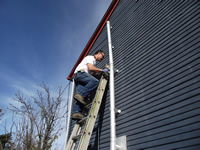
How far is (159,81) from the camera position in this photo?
3.25 metres

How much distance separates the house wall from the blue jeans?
0.71 m

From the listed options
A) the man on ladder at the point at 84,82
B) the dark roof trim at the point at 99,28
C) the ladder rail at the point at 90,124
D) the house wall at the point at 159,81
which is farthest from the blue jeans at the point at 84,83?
the dark roof trim at the point at 99,28

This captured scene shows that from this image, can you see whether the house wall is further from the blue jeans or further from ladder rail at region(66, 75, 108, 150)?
the blue jeans

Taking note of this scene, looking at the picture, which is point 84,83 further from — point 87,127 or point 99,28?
point 99,28

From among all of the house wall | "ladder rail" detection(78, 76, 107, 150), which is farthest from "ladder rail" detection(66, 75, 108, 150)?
the house wall

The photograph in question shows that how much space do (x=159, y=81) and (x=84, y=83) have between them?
6.02 feet

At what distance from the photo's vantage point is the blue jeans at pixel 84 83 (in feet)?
13.2

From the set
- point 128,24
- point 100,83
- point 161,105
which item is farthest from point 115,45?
point 161,105

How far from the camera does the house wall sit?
8.44 feet

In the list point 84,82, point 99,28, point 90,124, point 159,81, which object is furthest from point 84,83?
point 99,28

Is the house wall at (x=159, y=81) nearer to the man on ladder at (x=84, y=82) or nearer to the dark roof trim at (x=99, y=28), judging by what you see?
the man on ladder at (x=84, y=82)

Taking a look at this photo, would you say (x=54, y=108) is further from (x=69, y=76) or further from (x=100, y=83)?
(x=100, y=83)

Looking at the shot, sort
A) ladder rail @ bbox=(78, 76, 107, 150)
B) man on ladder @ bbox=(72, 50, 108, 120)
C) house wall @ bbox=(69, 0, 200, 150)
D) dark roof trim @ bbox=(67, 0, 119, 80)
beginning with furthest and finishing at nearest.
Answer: dark roof trim @ bbox=(67, 0, 119, 80) → man on ladder @ bbox=(72, 50, 108, 120) → ladder rail @ bbox=(78, 76, 107, 150) → house wall @ bbox=(69, 0, 200, 150)

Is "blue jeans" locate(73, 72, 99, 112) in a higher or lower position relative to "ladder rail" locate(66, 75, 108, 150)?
higher
